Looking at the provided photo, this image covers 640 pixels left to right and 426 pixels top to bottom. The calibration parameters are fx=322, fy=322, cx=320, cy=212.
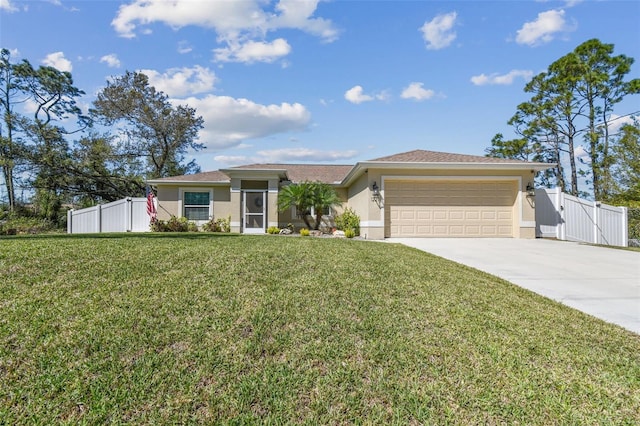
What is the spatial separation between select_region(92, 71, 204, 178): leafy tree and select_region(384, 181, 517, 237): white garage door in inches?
822

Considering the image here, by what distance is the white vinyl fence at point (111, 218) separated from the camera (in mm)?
15781

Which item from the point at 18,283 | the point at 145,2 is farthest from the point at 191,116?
the point at 18,283

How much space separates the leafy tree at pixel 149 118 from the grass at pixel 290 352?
2429 cm

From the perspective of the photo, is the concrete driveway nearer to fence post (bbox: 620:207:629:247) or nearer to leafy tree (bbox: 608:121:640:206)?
fence post (bbox: 620:207:629:247)

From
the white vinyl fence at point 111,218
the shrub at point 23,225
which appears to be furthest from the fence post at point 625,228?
the shrub at point 23,225

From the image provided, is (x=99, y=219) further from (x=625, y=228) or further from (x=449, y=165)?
(x=625, y=228)

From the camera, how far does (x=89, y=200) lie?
2395 cm

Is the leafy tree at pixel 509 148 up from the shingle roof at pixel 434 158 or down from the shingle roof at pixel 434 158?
up

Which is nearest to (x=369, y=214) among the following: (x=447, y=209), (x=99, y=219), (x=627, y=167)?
(x=447, y=209)

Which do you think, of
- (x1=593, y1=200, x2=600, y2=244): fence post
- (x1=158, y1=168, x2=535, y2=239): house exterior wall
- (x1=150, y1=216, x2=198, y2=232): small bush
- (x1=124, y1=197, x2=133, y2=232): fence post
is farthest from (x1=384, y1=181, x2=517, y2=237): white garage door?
(x1=124, y1=197, x2=133, y2=232): fence post

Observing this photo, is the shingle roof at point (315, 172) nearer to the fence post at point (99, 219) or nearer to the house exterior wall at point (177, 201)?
the house exterior wall at point (177, 201)

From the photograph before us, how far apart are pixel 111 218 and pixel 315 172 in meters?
11.3

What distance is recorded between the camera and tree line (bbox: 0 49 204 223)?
21438mm

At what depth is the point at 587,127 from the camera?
70.9ft
